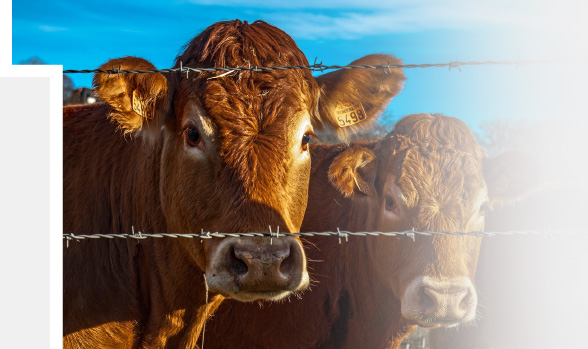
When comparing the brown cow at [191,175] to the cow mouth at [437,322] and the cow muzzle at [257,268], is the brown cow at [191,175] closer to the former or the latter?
the cow muzzle at [257,268]

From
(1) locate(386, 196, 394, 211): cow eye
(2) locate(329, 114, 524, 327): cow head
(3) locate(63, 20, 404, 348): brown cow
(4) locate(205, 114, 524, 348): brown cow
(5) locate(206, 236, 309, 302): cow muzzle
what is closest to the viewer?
(5) locate(206, 236, 309, 302): cow muzzle

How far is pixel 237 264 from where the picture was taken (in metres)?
2.75

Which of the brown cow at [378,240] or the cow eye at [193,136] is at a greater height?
the cow eye at [193,136]

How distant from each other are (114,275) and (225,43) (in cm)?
147

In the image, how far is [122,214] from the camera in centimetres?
360

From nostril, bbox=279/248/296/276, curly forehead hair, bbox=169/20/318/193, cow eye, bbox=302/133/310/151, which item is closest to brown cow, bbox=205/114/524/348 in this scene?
cow eye, bbox=302/133/310/151

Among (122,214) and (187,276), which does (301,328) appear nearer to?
(187,276)

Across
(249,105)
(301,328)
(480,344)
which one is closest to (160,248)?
(249,105)

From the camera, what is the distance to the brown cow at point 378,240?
4008 mm

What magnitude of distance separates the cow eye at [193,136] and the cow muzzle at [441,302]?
161cm

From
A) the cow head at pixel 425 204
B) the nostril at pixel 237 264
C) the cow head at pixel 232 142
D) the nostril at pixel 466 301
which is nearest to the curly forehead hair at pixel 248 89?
the cow head at pixel 232 142

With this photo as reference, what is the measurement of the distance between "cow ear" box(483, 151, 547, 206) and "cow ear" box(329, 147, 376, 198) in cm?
84

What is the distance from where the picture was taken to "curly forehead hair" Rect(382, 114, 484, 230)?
4.02 metres

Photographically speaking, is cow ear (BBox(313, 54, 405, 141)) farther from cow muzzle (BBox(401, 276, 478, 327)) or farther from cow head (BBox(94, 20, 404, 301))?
cow muzzle (BBox(401, 276, 478, 327))
